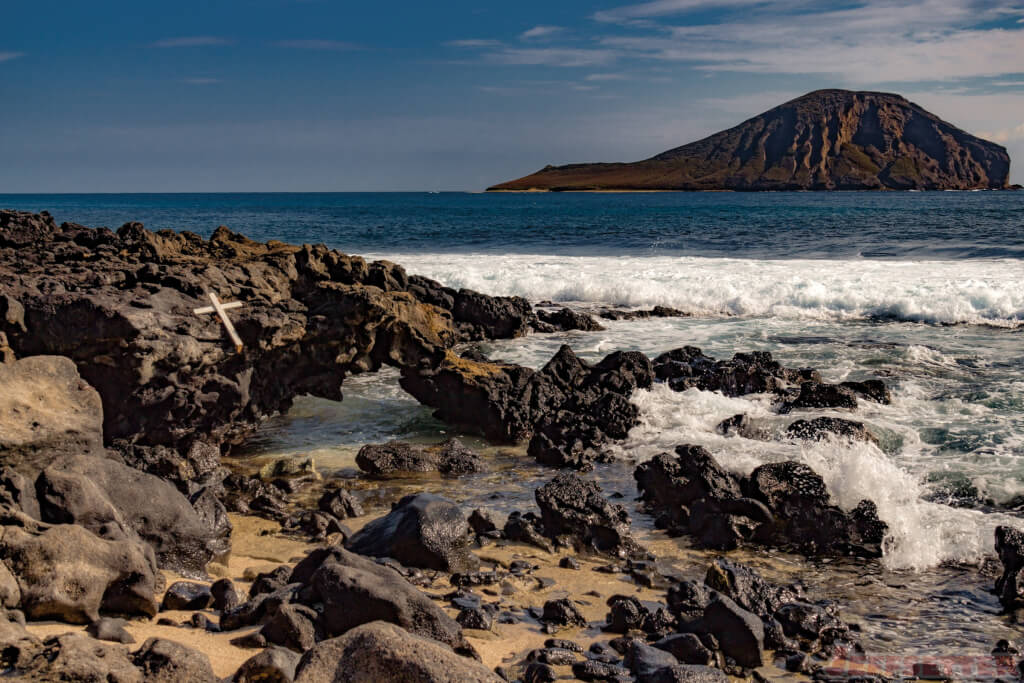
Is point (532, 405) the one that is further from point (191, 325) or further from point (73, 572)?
point (73, 572)

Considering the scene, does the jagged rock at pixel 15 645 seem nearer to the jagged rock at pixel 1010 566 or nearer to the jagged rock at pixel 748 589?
the jagged rock at pixel 748 589

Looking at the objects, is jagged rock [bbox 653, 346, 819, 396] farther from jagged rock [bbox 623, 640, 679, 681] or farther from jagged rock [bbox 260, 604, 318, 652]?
jagged rock [bbox 260, 604, 318, 652]

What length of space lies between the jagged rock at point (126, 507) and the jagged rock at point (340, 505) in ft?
4.55

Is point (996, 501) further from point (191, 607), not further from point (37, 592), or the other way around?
point (37, 592)

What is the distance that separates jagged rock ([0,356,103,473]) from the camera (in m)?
6.99

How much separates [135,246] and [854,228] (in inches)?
1808

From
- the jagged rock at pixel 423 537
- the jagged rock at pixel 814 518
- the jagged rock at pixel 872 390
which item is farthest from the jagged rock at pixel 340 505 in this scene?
the jagged rock at pixel 872 390

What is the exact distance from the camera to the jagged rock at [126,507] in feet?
20.6

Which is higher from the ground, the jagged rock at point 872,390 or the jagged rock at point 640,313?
the jagged rock at point 640,313

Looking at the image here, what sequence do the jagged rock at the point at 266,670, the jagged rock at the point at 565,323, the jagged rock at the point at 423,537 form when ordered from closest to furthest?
the jagged rock at the point at 266,670
the jagged rock at the point at 423,537
the jagged rock at the point at 565,323

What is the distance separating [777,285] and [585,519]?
59.3ft

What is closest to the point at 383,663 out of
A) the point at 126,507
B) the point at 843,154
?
the point at 126,507

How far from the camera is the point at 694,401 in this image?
12945 mm

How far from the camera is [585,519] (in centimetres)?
809
